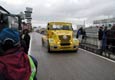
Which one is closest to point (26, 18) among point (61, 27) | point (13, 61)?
point (61, 27)

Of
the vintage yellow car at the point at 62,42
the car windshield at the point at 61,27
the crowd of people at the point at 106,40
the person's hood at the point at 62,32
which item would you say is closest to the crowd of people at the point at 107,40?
the crowd of people at the point at 106,40

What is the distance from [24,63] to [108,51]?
46.7 feet

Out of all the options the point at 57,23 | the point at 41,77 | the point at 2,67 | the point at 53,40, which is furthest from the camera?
the point at 57,23

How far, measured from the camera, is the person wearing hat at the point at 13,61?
260cm

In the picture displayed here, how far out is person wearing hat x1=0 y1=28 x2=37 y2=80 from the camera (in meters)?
2.60

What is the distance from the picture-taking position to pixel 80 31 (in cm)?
2591

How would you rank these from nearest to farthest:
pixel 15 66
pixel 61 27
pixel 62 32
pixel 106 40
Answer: pixel 15 66, pixel 106 40, pixel 62 32, pixel 61 27

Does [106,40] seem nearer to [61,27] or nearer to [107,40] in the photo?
[107,40]

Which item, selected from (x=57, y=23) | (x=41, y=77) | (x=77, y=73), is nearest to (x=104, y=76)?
(x=77, y=73)

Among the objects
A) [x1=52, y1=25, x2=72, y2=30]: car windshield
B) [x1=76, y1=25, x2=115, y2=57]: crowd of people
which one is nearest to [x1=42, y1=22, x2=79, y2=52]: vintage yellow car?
[x1=52, y1=25, x2=72, y2=30]: car windshield

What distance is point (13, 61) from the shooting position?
2.65 m

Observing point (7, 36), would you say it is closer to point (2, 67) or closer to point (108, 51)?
point (2, 67)

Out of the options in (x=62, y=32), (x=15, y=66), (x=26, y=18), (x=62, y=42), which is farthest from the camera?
(x=26, y=18)

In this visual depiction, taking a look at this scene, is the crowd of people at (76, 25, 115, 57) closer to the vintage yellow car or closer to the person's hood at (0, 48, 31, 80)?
the vintage yellow car
